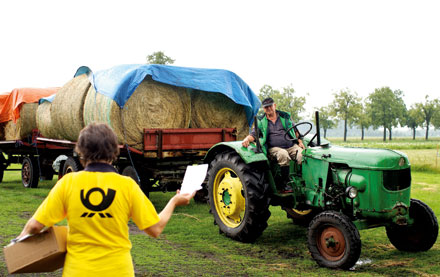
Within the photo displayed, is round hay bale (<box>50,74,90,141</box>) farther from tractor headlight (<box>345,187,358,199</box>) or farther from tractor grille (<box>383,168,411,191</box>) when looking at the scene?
tractor grille (<box>383,168,411,191</box>)

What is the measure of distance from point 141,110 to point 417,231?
477 centimetres

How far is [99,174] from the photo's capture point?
242 cm

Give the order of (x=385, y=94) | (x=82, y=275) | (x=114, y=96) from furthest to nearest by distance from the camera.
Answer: (x=385, y=94) < (x=114, y=96) < (x=82, y=275)

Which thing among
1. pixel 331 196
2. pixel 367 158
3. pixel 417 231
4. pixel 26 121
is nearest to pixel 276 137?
pixel 331 196

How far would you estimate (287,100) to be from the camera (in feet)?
221

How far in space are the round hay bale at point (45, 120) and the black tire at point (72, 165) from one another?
97 cm

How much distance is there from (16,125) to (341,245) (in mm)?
10213

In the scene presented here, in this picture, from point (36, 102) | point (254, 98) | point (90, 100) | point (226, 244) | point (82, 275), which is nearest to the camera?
point (82, 275)

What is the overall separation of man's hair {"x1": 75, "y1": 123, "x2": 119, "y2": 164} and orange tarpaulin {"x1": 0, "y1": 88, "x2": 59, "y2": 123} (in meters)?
10.8

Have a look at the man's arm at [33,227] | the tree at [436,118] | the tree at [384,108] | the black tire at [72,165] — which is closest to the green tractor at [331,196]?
the man's arm at [33,227]

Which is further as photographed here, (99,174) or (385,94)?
(385,94)

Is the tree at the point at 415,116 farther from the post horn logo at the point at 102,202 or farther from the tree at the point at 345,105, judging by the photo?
the post horn logo at the point at 102,202

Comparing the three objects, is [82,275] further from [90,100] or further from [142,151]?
[90,100]

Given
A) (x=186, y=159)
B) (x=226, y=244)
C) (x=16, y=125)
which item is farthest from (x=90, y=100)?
(x=16, y=125)
